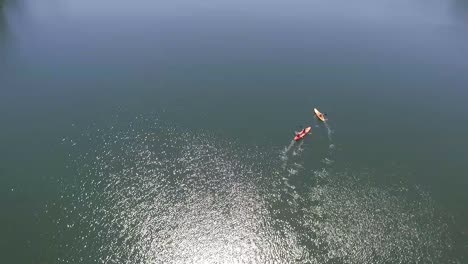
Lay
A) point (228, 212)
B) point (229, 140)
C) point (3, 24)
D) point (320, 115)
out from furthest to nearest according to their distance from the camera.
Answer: point (3, 24)
point (320, 115)
point (229, 140)
point (228, 212)

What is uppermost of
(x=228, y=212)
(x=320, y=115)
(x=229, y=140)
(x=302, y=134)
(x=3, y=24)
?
(x=3, y=24)

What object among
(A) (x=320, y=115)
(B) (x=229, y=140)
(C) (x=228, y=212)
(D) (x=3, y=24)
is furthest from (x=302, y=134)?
(D) (x=3, y=24)

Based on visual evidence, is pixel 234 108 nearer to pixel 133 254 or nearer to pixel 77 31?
pixel 133 254

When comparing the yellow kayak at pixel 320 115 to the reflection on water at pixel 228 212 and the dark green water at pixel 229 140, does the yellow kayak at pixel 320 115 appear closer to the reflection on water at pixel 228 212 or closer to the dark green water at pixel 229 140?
the dark green water at pixel 229 140

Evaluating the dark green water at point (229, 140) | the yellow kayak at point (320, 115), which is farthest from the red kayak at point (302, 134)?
the yellow kayak at point (320, 115)

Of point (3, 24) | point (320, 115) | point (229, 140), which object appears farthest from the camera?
point (3, 24)

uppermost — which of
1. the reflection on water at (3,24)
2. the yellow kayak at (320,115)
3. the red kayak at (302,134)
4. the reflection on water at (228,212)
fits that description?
the reflection on water at (3,24)

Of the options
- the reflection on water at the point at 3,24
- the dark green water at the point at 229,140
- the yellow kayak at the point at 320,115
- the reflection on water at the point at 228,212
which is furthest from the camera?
the reflection on water at the point at 3,24

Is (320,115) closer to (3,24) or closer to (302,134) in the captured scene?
(302,134)
